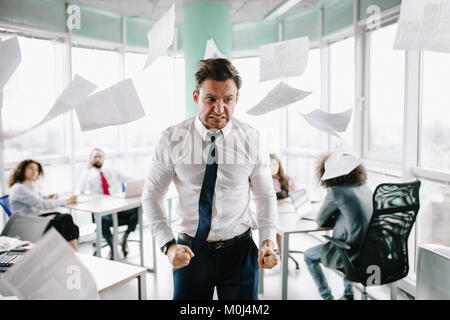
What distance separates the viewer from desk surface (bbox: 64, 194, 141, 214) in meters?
2.82

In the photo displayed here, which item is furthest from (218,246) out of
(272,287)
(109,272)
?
(272,287)

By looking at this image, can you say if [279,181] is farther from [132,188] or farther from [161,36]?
[161,36]

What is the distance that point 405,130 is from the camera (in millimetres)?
2441

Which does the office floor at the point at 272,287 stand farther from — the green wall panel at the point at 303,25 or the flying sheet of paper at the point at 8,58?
the green wall panel at the point at 303,25

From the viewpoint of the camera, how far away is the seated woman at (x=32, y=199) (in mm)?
2719

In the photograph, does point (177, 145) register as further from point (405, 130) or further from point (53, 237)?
point (405, 130)

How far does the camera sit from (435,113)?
91.4 inches

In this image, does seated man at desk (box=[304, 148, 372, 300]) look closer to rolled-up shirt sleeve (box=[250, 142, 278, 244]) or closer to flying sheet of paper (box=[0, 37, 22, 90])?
rolled-up shirt sleeve (box=[250, 142, 278, 244])

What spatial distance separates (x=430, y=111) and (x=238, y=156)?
2033 millimetres

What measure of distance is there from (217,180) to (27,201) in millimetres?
2468

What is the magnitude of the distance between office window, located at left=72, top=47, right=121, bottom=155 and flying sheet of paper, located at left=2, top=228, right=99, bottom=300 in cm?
330

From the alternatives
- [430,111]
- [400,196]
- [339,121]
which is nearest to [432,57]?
[430,111]

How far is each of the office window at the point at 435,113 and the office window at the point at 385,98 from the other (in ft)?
0.64
